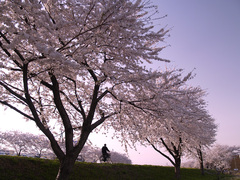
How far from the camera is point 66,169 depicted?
6.14m

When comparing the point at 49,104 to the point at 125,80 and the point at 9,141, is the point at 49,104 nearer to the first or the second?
the point at 125,80

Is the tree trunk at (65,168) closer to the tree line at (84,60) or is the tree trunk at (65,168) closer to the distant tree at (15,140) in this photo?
the tree line at (84,60)

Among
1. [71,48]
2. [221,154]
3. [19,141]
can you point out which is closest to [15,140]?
[19,141]

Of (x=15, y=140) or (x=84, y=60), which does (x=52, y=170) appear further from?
(x=15, y=140)

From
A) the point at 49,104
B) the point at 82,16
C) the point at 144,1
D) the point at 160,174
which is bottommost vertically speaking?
the point at 160,174

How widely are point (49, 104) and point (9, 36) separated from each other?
4379mm

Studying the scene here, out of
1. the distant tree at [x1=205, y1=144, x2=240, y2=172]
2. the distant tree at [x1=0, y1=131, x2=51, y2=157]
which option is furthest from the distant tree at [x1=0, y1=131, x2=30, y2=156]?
the distant tree at [x1=205, y1=144, x2=240, y2=172]

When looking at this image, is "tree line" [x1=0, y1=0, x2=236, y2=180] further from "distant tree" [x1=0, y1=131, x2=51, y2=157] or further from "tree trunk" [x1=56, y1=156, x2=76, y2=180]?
"distant tree" [x1=0, y1=131, x2=51, y2=157]

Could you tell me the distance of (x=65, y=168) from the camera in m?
6.15

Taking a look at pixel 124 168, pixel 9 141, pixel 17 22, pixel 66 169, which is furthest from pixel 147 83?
pixel 9 141

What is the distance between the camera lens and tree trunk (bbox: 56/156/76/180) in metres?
6.03

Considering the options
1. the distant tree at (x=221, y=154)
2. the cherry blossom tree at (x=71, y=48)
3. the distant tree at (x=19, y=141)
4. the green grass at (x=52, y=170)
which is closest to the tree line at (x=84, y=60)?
the cherry blossom tree at (x=71, y=48)

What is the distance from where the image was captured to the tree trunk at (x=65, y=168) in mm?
6029

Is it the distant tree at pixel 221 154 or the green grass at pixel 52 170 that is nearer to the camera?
the green grass at pixel 52 170
